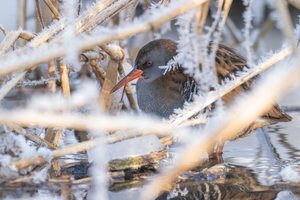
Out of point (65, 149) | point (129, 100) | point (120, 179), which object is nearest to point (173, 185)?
point (120, 179)

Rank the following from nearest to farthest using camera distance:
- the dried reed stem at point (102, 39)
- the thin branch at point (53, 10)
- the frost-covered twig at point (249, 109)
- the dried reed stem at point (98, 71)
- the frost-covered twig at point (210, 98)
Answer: the frost-covered twig at point (249, 109), the dried reed stem at point (102, 39), the frost-covered twig at point (210, 98), the thin branch at point (53, 10), the dried reed stem at point (98, 71)

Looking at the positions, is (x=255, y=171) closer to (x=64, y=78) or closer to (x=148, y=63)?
(x=64, y=78)

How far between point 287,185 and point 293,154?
52 cm

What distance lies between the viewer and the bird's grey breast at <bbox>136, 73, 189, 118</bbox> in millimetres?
3604

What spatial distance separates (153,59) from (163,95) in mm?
230

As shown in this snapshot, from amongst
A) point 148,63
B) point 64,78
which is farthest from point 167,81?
point 64,78

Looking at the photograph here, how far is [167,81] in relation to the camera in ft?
12.2

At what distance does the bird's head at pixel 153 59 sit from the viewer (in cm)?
378

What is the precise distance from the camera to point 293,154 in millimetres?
3340

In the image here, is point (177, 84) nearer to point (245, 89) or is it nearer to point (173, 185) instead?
point (245, 89)

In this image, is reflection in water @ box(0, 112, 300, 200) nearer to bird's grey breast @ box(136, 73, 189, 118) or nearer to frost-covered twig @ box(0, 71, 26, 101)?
bird's grey breast @ box(136, 73, 189, 118)

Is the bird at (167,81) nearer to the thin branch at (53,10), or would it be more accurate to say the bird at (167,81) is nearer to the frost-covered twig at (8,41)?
the thin branch at (53,10)

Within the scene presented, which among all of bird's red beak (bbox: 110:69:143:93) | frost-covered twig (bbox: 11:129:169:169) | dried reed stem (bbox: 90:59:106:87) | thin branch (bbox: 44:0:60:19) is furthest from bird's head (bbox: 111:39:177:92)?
frost-covered twig (bbox: 11:129:169:169)

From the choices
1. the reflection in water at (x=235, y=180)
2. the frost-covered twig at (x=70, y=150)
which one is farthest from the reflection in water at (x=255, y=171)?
the frost-covered twig at (x=70, y=150)
